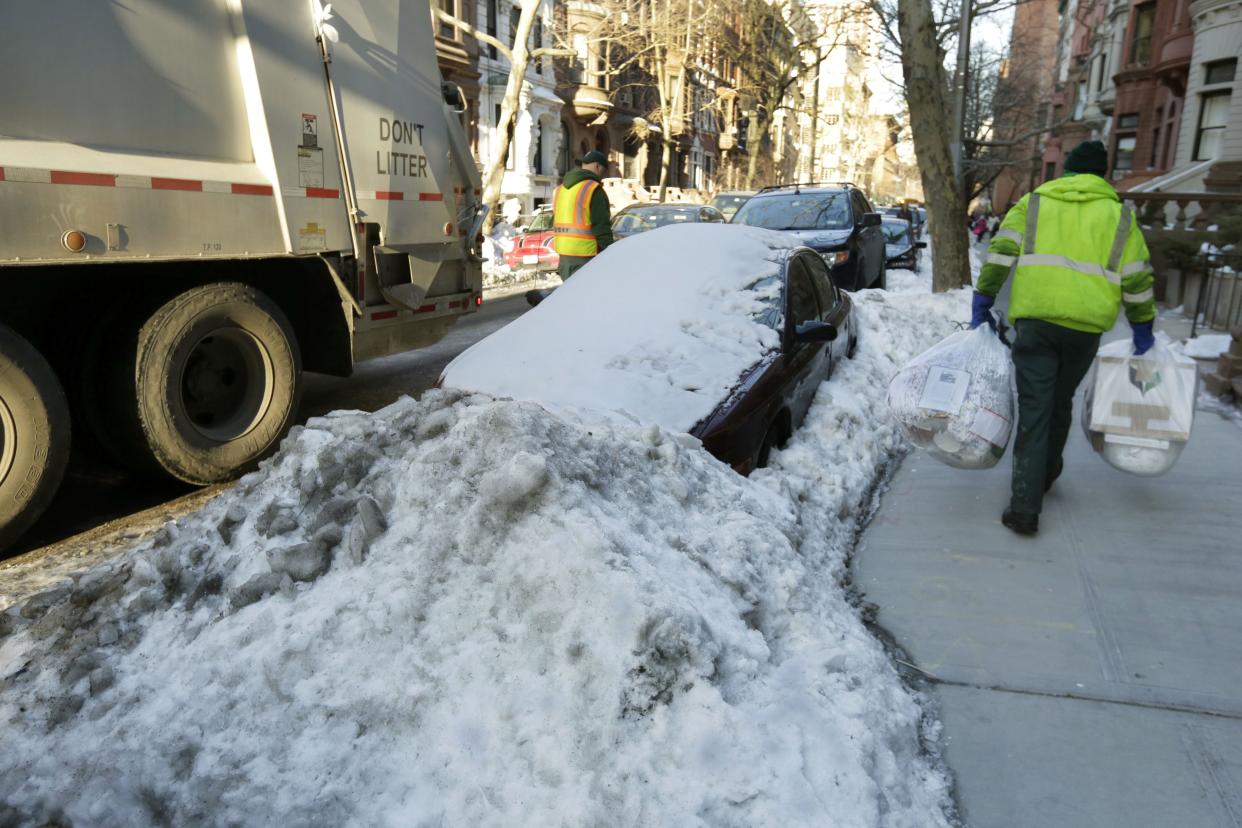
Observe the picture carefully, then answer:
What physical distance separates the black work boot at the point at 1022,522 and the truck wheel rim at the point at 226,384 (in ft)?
14.6

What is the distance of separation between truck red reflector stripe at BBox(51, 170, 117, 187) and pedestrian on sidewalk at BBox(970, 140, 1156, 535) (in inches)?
175

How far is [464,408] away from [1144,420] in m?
3.53

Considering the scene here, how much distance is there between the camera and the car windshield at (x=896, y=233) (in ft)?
67.4

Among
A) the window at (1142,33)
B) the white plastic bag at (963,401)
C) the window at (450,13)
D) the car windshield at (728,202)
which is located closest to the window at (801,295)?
the white plastic bag at (963,401)

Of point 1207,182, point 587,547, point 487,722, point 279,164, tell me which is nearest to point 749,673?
point 587,547

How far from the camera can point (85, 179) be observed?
14.6ft

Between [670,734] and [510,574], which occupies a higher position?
[510,574]

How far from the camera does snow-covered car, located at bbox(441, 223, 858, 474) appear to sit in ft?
14.3

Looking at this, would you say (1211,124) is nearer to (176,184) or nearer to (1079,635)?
(1079,635)

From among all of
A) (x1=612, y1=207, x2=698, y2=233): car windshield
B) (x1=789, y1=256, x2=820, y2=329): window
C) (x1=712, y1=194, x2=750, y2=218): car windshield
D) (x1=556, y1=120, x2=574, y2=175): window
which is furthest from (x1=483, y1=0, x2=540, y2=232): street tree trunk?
(x1=556, y1=120, x2=574, y2=175): window

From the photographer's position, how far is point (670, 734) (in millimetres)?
2516

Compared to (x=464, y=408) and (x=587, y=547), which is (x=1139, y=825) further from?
(x=464, y=408)

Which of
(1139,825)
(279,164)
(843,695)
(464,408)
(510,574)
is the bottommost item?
(1139,825)

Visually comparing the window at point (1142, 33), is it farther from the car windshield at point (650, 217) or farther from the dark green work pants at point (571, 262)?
the dark green work pants at point (571, 262)
